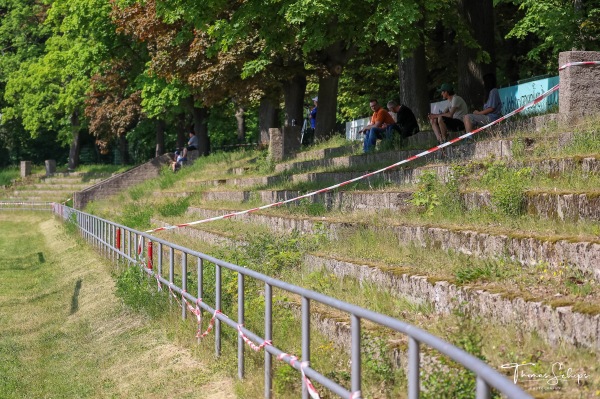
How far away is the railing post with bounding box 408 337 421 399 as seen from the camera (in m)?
5.06

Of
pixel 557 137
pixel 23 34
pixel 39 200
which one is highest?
pixel 23 34

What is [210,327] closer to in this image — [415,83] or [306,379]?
A: [306,379]

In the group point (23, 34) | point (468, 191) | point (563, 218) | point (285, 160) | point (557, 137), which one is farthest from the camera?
point (23, 34)

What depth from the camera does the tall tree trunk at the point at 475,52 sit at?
23141 mm

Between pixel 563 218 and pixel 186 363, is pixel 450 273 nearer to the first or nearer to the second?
pixel 563 218

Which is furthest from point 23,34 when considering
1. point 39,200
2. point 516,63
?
point 516,63

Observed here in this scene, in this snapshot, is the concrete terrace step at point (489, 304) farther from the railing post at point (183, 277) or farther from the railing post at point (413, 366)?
the railing post at point (183, 277)

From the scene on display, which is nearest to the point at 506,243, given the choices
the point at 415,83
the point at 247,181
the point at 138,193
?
the point at 415,83

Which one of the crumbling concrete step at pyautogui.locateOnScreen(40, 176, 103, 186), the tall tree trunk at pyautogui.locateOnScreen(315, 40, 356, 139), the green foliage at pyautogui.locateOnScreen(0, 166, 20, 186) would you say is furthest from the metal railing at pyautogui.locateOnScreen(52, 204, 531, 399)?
the green foliage at pyautogui.locateOnScreen(0, 166, 20, 186)

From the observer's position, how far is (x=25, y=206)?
51.9m

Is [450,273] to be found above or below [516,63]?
below

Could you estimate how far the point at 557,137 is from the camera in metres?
13.2

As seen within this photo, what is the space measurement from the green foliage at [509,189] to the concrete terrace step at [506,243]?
622 mm

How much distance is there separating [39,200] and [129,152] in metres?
22.7
